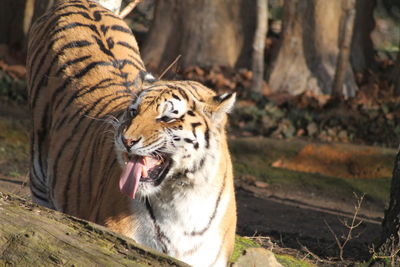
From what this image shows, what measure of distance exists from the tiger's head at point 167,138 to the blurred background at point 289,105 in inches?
94.1

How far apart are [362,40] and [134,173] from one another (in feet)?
38.1

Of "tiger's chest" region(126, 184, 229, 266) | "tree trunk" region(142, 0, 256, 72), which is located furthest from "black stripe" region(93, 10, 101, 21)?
"tree trunk" region(142, 0, 256, 72)

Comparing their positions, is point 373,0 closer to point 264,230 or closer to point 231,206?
point 264,230

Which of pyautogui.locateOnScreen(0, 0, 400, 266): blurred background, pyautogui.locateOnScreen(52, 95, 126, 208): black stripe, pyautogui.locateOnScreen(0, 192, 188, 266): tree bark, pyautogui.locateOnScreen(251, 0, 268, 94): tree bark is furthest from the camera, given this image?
pyautogui.locateOnScreen(251, 0, 268, 94): tree bark

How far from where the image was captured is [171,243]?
3859mm

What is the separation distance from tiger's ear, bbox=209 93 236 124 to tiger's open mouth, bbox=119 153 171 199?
0.32m

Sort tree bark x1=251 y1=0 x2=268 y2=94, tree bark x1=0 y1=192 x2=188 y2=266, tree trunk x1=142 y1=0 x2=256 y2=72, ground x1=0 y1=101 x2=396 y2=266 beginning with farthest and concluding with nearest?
tree trunk x1=142 y1=0 x2=256 y2=72 < tree bark x1=251 y1=0 x2=268 y2=94 < ground x1=0 y1=101 x2=396 y2=266 < tree bark x1=0 y1=192 x2=188 y2=266

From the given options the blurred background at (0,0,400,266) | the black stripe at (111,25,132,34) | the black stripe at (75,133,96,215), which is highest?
the black stripe at (111,25,132,34)

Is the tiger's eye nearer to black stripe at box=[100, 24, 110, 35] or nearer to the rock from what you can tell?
the rock

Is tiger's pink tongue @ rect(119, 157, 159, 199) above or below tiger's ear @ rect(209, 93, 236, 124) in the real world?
below

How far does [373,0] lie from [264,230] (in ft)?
29.0

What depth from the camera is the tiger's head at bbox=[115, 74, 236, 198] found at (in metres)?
3.64

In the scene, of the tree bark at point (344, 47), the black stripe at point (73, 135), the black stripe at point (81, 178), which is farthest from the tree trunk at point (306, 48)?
the black stripe at point (81, 178)

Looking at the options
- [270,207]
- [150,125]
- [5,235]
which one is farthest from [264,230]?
[5,235]
